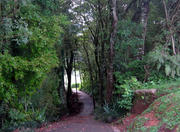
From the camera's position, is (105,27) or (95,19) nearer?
(105,27)

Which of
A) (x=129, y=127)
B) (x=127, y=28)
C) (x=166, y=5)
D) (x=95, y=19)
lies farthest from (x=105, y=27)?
(x=129, y=127)

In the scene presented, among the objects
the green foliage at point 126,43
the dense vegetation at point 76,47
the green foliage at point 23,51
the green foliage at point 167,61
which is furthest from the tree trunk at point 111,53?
the green foliage at point 23,51

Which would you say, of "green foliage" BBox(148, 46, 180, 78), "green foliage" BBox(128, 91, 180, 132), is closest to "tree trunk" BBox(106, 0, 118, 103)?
"green foliage" BBox(148, 46, 180, 78)

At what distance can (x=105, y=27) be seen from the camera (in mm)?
12859

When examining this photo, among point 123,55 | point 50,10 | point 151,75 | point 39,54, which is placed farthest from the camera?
point 123,55

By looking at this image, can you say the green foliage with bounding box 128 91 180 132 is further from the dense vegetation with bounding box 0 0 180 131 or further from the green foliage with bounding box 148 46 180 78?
the green foliage with bounding box 148 46 180 78

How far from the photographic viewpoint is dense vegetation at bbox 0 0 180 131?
263 inches

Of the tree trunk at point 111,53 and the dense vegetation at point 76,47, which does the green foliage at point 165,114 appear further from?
the tree trunk at point 111,53

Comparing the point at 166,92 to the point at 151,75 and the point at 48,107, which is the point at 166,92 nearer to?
the point at 151,75

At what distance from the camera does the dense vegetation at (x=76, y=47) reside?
6.69 meters

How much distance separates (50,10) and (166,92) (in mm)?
6947

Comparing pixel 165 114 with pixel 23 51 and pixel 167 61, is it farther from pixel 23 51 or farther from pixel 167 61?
pixel 23 51

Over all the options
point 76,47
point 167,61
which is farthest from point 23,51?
point 76,47

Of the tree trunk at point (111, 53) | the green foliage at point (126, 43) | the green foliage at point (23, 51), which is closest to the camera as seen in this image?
the green foliage at point (23, 51)
